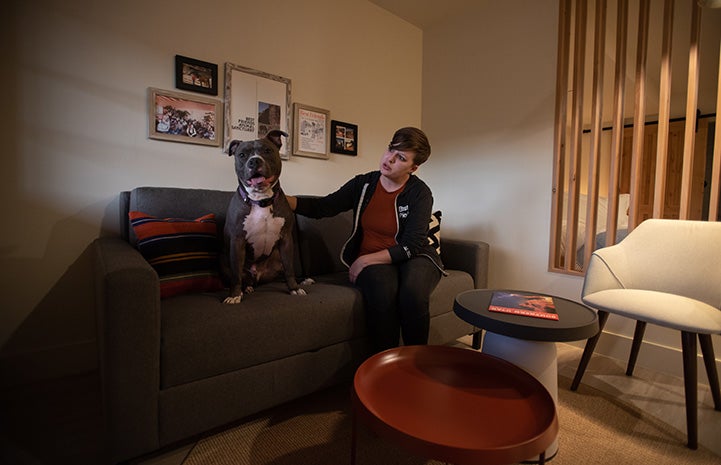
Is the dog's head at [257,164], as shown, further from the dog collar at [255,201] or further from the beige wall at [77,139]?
the beige wall at [77,139]

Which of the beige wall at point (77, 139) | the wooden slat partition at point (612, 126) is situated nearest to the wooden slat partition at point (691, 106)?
the wooden slat partition at point (612, 126)

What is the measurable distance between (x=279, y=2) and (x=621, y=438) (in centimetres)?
287

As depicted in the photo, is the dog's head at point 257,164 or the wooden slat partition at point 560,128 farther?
the wooden slat partition at point 560,128

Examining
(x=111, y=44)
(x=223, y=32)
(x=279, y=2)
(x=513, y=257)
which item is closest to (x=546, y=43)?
(x=513, y=257)

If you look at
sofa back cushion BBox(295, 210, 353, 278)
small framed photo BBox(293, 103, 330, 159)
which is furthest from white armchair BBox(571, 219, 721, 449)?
small framed photo BBox(293, 103, 330, 159)

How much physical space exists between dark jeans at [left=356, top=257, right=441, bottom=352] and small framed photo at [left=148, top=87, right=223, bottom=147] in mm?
1262

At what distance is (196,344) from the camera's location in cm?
108

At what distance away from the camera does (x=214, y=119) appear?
6.58 ft

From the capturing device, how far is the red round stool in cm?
68

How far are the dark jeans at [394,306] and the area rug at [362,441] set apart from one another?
343 mm

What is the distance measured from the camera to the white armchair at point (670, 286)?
1251 millimetres

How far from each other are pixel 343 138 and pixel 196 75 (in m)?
1.08

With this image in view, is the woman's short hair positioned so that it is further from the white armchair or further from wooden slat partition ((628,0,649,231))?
wooden slat partition ((628,0,649,231))

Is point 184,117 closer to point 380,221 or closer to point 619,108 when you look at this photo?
point 380,221
